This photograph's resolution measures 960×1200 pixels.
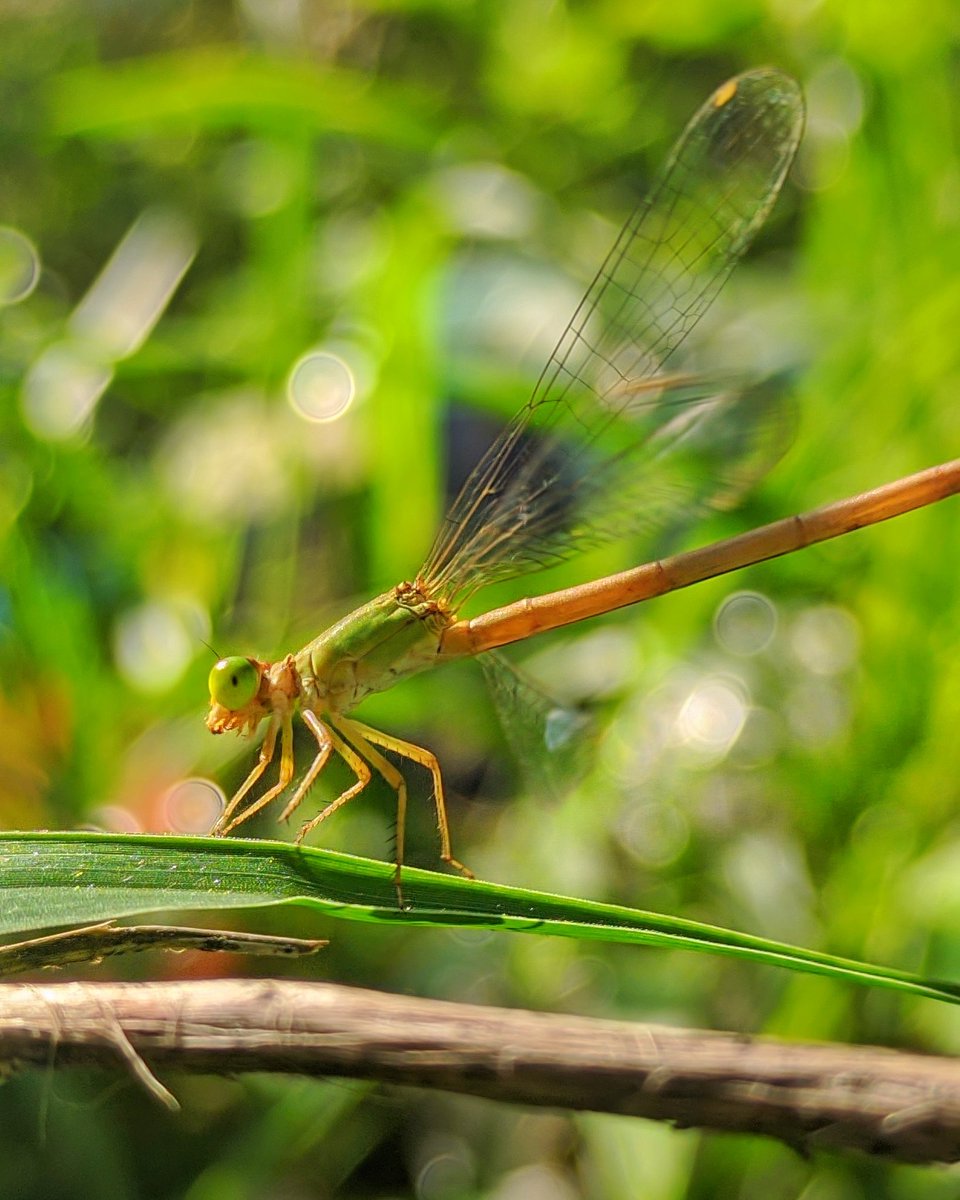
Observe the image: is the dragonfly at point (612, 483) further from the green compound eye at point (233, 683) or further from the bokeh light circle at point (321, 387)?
the bokeh light circle at point (321, 387)

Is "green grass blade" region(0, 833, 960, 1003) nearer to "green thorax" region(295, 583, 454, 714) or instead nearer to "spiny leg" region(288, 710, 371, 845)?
"spiny leg" region(288, 710, 371, 845)

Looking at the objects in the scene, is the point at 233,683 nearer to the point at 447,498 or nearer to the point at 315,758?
the point at 315,758

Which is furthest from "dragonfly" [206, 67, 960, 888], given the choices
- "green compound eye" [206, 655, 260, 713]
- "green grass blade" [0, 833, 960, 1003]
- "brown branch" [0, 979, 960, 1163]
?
"brown branch" [0, 979, 960, 1163]

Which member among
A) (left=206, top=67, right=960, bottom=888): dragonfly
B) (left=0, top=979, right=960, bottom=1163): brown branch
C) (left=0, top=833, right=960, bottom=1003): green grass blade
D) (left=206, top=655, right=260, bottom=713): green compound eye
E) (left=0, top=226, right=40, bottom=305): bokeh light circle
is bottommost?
(left=0, top=979, right=960, bottom=1163): brown branch

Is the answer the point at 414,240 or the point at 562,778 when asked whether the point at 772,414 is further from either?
the point at 414,240

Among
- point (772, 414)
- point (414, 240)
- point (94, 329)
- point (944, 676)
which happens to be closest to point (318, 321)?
point (414, 240)

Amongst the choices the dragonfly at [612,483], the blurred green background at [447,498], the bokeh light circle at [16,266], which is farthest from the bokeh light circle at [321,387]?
the bokeh light circle at [16,266]

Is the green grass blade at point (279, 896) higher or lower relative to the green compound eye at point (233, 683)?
lower
